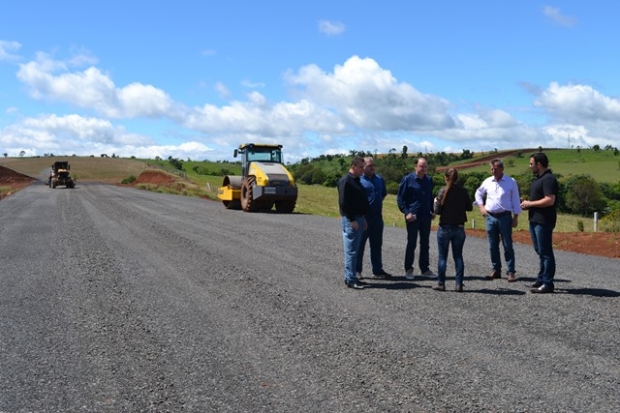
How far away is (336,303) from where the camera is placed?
8.37m

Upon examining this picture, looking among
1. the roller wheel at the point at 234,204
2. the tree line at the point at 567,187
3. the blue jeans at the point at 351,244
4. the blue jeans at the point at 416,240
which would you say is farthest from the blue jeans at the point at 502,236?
the tree line at the point at 567,187

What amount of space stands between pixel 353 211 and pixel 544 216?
2.70 metres

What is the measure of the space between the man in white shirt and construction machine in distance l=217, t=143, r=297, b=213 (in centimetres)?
1593

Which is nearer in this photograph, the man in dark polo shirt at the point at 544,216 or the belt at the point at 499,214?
the man in dark polo shirt at the point at 544,216

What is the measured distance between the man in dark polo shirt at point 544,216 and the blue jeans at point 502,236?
878mm

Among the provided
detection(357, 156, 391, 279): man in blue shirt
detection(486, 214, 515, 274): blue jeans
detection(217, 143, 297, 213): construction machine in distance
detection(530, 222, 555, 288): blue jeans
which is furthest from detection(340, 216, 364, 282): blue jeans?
detection(217, 143, 297, 213): construction machine in distance

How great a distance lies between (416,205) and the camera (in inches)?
407

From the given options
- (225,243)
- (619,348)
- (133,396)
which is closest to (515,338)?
(619,348)

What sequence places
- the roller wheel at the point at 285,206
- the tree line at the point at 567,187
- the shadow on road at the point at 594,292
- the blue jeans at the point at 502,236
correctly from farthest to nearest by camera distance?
the tree line at the point at 567,187 < the roller wheel at the point at 285,206 < the blue jeans at the point at 502,236 < the shadow on road at the point at 594,292

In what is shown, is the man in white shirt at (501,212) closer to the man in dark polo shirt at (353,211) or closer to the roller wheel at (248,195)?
the man in dark polo shirt at (353,211)

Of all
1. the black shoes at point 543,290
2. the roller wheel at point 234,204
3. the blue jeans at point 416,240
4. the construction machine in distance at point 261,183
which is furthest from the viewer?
the roller wheel at point 234,204

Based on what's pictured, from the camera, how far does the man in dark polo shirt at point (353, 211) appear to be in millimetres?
9320

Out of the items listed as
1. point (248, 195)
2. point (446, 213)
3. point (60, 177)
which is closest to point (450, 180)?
point (446, 213)

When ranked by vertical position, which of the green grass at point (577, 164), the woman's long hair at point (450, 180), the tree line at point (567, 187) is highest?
the green grass at point (577, 164)
